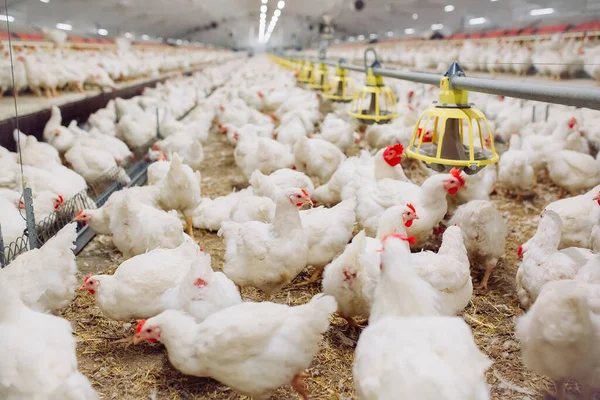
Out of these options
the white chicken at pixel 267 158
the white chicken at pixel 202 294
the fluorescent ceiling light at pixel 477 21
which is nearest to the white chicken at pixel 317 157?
the white chicken at pixel 267 158

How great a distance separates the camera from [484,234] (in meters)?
3.13

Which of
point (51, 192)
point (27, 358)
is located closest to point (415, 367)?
point (27, 358)

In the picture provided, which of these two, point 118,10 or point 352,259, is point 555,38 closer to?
point 352,259

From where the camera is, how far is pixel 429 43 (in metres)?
16.5

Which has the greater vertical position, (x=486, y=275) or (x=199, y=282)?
(x=199, y=282)

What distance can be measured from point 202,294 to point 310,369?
0.69m

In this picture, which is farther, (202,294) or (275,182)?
(275,182)

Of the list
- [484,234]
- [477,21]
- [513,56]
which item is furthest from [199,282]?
[477,21]

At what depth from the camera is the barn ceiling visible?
10797 mm

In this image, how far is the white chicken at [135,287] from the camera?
2410mm

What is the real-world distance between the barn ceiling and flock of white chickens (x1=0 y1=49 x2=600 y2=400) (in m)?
4.98

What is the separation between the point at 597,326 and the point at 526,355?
31cm

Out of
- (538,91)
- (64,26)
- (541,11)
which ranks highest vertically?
(541,11)

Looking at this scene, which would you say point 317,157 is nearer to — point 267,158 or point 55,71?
point 267,158
